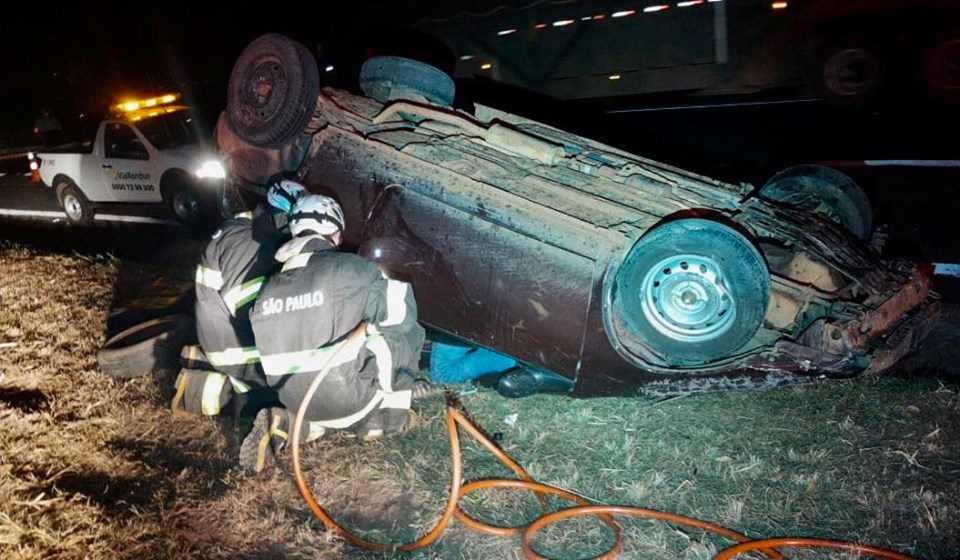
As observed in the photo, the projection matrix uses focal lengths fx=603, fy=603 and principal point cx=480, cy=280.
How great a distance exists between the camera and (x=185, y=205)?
25.6 ft

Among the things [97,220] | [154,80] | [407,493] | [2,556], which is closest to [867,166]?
[407,493]

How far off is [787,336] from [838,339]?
0.72 feet

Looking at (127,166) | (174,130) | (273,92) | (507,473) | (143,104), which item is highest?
(143,104)

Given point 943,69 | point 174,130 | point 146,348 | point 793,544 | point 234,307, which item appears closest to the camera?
point 793,544

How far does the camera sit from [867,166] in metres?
6.42

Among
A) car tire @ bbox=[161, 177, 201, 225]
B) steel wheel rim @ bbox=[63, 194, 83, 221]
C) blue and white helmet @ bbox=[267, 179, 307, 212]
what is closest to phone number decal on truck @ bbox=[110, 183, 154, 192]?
car tire @ bbox=[161, 177, 201, 225]

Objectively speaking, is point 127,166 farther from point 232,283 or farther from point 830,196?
point 830,196

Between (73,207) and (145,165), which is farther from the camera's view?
(73,207)

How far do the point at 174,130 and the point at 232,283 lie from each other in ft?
18.7

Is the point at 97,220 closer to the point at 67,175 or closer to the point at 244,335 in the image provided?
the point at 67,175

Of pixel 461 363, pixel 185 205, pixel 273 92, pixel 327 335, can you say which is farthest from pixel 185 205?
pixel 327 335

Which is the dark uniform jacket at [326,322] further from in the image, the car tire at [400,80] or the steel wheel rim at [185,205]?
the steel wheel rim at [185,205]

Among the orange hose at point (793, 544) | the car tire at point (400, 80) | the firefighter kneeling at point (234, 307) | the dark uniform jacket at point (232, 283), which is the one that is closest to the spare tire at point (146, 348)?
the firefighter kneeling at point (234, 307)

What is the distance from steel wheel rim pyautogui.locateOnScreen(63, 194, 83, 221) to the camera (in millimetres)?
8852
